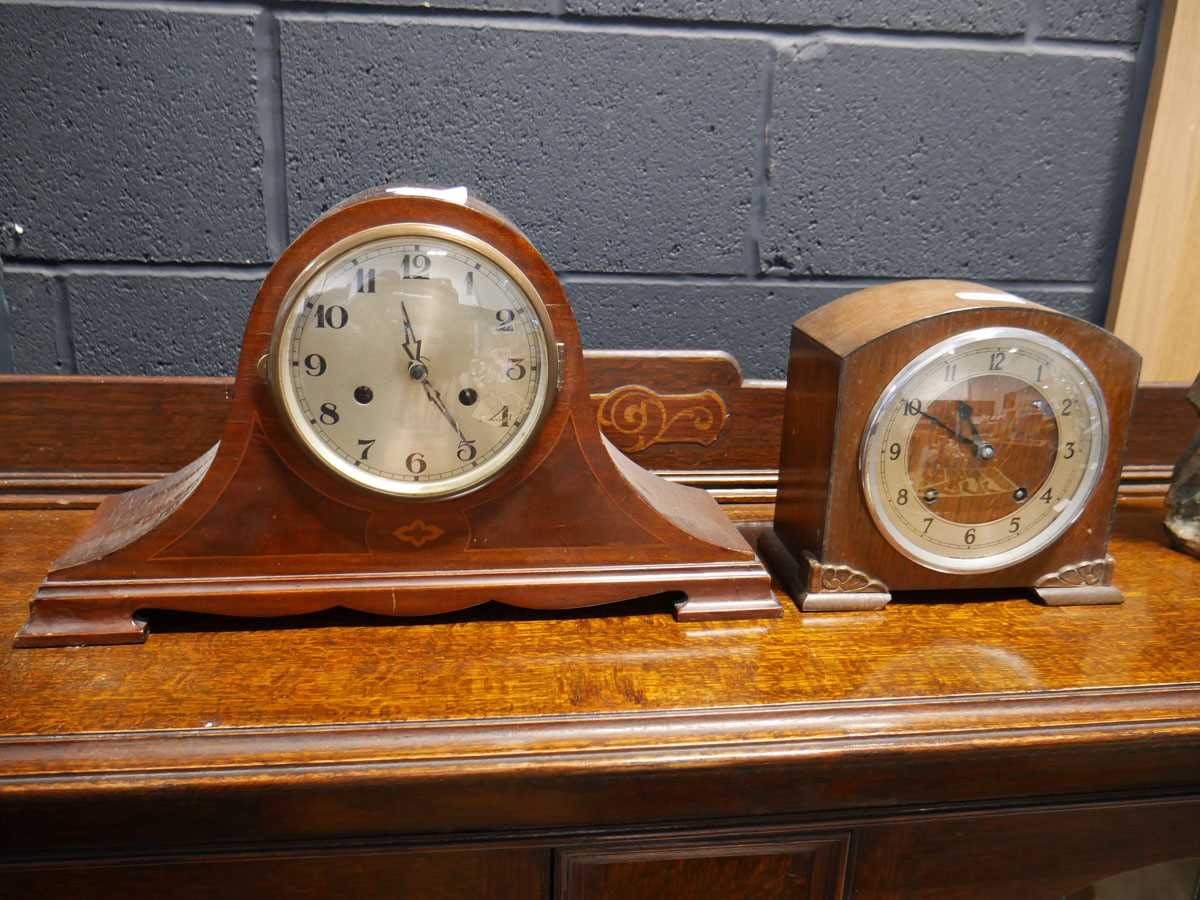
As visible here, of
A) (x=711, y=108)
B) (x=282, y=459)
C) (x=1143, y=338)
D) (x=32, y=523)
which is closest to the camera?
(x=282, y=459)

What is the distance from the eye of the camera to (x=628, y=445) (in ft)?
3.69

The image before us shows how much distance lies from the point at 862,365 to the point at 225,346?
811mm

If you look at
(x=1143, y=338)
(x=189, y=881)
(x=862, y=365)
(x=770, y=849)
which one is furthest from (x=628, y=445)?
(x=1143, y=338)

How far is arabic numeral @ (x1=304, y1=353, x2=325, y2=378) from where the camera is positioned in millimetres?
782

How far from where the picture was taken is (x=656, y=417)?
1.12 m

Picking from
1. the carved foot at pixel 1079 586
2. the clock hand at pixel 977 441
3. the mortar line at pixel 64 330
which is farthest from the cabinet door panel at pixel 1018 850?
the mortar line at pixel 64 330

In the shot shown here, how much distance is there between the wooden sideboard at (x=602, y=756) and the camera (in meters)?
0.68

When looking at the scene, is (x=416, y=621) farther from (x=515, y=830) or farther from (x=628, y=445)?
(x=628, y=445)

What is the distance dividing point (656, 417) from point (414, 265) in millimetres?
431

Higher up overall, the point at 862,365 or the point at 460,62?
the point at 460,62

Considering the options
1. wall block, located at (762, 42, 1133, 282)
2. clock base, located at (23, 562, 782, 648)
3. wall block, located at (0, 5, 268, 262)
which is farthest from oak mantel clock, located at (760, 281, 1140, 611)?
wall block, located at (0, 5, 268, 262)

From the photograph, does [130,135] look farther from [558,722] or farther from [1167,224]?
[1167,224]

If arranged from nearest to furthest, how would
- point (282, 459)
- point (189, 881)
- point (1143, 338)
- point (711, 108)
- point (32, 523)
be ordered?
point (189, 881)
point (282, 459)
point (32, 523)
point (711, 108)
point (1143, 338)

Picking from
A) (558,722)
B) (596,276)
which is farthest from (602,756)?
(596,276)
